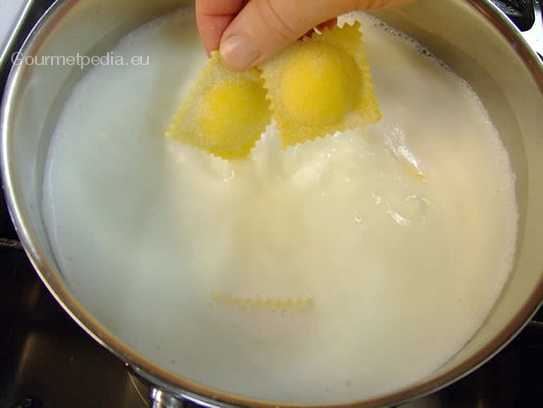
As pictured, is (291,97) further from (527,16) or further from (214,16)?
(527,16)

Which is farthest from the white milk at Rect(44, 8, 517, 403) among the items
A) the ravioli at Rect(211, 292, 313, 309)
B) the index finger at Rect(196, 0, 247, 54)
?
the index finger at Rect(196, 0, 247, 54)

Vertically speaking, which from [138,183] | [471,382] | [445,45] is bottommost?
[471,382]

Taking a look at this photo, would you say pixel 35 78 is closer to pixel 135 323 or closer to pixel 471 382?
pixel 135 323

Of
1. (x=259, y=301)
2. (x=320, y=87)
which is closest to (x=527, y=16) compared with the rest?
(x=320, y=87)

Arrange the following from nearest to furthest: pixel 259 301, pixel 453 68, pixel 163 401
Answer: pixel 163 401 < pixel 259 301 < pixel 453 68

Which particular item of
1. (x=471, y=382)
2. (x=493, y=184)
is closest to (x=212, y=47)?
(x=493, y=184)

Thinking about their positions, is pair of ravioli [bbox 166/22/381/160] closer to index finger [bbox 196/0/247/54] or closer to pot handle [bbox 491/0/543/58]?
index finger [bbox 196/0/247/54]
